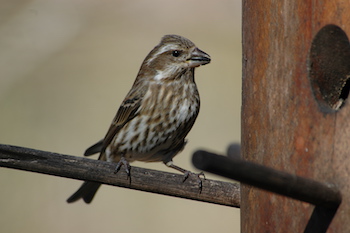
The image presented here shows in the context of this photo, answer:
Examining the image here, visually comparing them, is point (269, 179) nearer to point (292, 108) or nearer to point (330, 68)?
point (292, 108)

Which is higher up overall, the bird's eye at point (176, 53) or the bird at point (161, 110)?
the bird's eye at point (176, 53)

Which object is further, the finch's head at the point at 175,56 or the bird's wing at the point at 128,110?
the bird's wing at the point at 128,110

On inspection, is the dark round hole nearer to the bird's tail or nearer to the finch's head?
the finch's head

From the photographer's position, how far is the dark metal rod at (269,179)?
2.51m

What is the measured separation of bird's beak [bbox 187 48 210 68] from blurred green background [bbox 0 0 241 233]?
3.04 m

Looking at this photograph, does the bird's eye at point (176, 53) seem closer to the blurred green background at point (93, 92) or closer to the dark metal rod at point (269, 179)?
the dark metal rod at point (269, 179)

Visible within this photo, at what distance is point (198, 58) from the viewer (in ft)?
17.8

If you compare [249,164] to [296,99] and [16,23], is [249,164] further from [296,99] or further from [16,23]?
[16,23]

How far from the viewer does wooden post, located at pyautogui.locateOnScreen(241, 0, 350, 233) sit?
315cm

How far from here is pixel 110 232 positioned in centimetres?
805

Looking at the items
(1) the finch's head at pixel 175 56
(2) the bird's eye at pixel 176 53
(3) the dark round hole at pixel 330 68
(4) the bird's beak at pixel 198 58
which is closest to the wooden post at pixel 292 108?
(3) the dark round hole at pixel 330 68

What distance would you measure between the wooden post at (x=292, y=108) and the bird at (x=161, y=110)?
1735 millimetres

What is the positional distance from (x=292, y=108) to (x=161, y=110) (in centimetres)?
221

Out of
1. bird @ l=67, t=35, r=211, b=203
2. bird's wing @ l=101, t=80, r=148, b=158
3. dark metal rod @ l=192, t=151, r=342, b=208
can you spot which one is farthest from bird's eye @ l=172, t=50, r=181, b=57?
dark metal rod @ l=192, t=151, r=342, b=208
